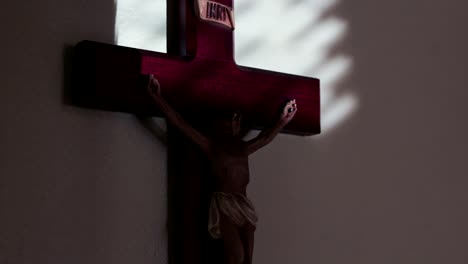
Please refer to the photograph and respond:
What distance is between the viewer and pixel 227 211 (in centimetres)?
143

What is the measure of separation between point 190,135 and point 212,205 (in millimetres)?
117

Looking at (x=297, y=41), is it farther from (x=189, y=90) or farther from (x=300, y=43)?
(x=189, y=90)

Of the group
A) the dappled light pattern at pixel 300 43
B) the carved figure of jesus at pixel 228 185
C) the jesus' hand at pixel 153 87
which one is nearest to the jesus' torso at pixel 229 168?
the carved figure of jesus at pixel 228 185

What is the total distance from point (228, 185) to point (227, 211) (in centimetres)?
4

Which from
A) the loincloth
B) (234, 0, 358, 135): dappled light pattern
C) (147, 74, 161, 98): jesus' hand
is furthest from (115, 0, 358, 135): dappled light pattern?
the loincloth

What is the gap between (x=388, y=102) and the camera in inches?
74.0

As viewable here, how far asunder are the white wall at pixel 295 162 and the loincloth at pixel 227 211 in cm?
9

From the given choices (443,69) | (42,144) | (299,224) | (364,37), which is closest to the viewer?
(42,144)

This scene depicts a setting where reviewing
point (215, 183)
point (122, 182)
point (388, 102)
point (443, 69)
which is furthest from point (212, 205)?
point (443, 69)

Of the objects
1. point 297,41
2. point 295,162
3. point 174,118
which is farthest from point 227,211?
point 297,41

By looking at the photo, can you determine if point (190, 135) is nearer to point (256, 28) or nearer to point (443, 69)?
point (256, 28)

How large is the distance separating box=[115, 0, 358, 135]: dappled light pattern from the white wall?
0.09 feet

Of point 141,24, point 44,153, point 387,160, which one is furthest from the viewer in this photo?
point 387,160

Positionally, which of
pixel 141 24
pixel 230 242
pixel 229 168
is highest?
pixel 141 24
